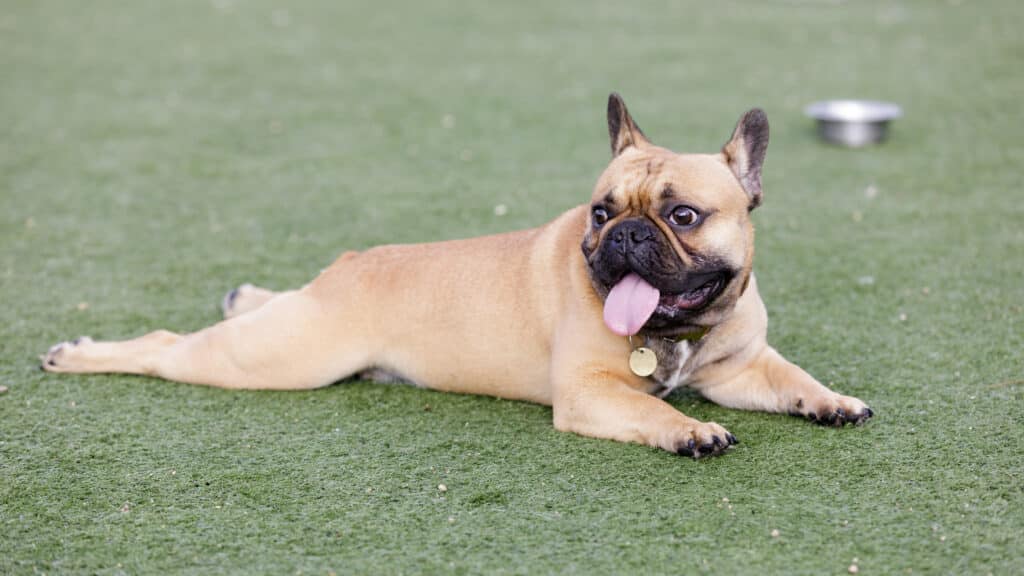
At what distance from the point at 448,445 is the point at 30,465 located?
149 centimetres

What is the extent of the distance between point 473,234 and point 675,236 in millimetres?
2612

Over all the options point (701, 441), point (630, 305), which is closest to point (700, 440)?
point (701, 441)

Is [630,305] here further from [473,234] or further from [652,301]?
[473,234]

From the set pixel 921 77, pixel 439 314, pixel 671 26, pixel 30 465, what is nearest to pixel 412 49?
pixel 671 26

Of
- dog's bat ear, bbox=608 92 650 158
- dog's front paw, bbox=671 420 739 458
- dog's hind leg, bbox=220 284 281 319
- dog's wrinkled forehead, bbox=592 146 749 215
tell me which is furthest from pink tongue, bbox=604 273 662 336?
dog's hind leg, bbox=220 284 281 319

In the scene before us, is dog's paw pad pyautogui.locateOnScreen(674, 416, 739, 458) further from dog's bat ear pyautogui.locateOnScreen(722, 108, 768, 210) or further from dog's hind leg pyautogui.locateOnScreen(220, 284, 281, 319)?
dog's hind leg pyautogui.locateOnScreen(220, 284, 281, 319)

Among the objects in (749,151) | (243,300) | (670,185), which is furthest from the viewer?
(243,300)

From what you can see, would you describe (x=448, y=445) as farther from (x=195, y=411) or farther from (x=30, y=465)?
(x=30, y=465)

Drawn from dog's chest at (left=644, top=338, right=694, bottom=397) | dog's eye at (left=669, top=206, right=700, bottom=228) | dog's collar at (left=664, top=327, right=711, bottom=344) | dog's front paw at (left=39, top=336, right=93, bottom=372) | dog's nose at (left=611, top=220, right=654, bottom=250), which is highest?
dog's eye at (left=669, top=206, right=700, bottom=228)

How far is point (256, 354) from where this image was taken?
4543 mm

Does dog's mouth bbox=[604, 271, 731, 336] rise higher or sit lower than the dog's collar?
higher

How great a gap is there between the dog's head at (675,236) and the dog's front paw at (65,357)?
7.48ft

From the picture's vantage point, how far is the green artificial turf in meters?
3.40

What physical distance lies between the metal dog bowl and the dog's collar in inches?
165
